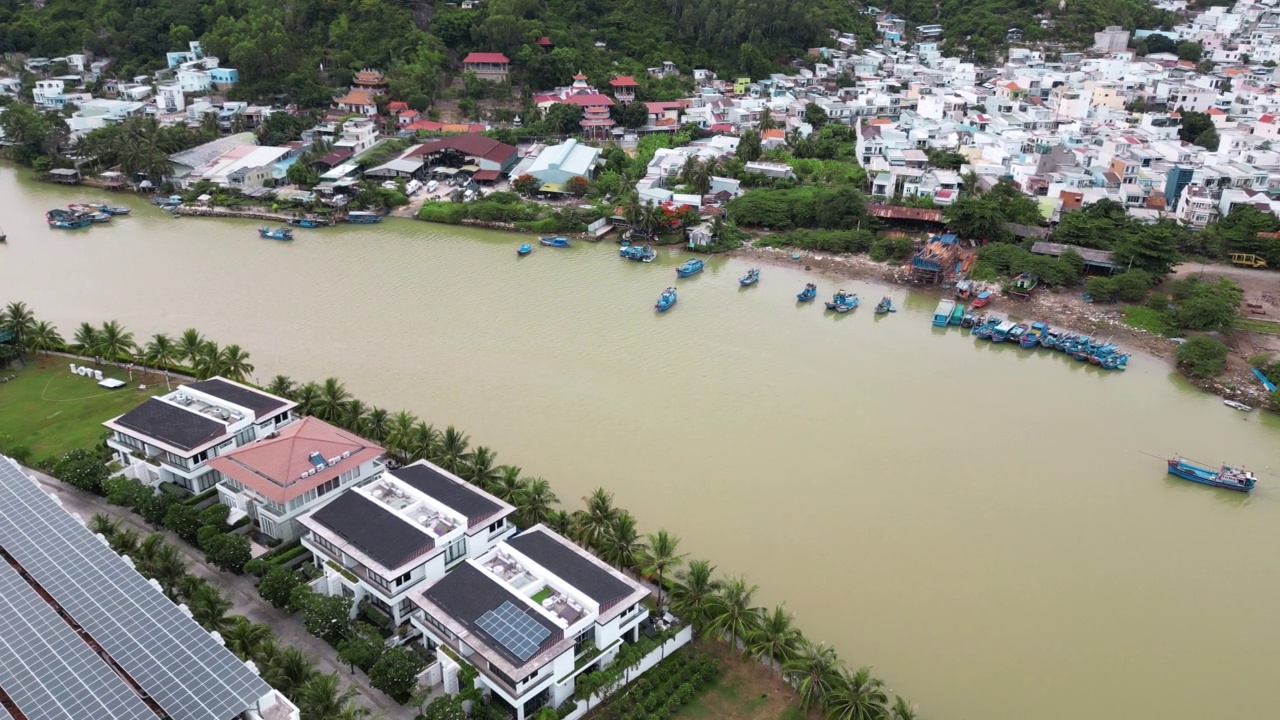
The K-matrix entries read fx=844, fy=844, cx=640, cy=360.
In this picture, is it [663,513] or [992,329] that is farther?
[992,329]

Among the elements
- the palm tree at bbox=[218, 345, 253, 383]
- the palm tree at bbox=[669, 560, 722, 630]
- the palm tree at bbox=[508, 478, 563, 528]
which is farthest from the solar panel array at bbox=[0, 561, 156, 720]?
the palm tree at bbox=[218, 345, 253, 383]

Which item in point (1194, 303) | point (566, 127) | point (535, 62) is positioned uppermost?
point (535, 62)

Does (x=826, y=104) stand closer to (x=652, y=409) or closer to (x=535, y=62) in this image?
(x=535, y=62)

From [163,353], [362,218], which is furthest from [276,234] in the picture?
[163,353]

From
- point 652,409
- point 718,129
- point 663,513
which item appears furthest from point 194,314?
point 718,129

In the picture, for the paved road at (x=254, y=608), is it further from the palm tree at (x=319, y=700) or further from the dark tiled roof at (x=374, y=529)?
the dark tiled roof at (x=374, y=529)

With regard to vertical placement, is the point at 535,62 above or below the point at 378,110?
above

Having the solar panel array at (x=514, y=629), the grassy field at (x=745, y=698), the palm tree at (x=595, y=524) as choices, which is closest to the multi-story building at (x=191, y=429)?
the palm tree at (x=595, y=524)
